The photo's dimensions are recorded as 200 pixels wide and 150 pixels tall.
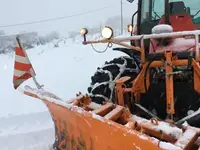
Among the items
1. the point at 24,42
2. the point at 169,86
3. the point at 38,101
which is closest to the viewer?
the point at 169,86

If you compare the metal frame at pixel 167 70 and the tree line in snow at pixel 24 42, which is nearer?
the metal frame at pixel 167 70

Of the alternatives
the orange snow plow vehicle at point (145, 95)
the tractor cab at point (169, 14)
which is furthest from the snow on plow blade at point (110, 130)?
the tractor cab at point (169, 14)

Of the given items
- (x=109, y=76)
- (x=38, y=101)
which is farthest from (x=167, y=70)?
(x=38, y=101)

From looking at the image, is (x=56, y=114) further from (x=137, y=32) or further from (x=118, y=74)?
(x=137, y=32)

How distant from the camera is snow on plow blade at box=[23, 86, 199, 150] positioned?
8.08ft

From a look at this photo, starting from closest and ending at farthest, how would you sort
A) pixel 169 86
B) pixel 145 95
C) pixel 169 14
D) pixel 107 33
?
pixel 169 86 → pixel 107 33 → pixel 145 95 → pixel 169 14

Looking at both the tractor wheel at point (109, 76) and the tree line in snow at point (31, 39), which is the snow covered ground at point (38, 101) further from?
the tree line in snow at point (31, 39)

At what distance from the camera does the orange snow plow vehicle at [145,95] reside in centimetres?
271

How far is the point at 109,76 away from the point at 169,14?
1129 mm

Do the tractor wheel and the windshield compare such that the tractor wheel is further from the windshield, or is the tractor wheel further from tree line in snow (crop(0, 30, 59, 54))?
tree line in snow (crop(0, 30, 59, 54))

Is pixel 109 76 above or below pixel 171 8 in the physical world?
below

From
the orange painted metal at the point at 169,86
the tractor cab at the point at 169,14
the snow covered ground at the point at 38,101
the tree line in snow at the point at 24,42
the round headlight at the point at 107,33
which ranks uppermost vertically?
the tractor cab at the point at 169,14

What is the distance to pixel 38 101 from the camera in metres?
7.21

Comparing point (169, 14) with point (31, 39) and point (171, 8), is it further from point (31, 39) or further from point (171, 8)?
point (31, 39)
